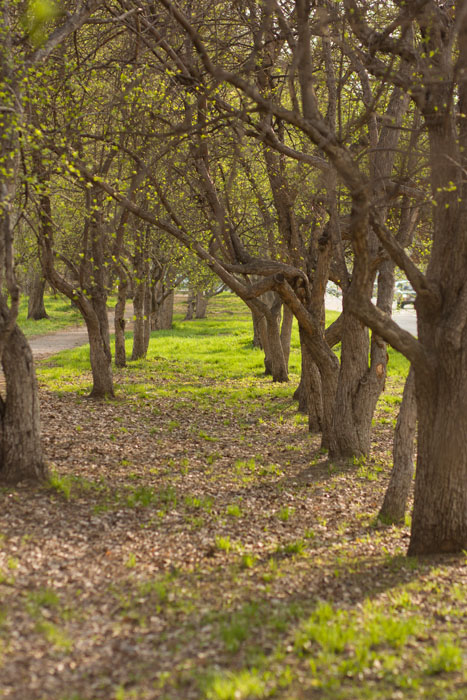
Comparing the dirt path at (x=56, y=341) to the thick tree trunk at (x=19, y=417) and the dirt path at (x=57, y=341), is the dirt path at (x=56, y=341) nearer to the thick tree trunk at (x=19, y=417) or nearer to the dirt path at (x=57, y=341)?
the dirt path at (x=57, y=341)

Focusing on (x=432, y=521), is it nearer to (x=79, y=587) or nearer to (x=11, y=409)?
(x=79, y=587)

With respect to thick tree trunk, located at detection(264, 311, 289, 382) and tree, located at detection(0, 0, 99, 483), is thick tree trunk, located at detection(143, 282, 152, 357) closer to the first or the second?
thick tree trunk, located at detection(264, 311, 289, 382)

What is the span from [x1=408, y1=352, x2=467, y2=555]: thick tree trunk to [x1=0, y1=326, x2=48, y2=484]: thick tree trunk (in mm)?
5247

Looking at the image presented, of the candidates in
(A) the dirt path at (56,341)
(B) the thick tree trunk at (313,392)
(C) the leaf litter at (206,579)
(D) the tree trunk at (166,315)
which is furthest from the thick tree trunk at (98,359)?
(D) the tree trunk at (166,315)

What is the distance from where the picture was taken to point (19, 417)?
8.79m

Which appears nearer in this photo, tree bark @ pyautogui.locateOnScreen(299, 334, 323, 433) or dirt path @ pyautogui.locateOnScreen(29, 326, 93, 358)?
tree bark @ pyautogui.locateOnScreen(299, 334, 323, 433)

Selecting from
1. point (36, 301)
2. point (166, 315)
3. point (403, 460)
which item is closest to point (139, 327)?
point (166, 315)

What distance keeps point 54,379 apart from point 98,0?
39.7 feet

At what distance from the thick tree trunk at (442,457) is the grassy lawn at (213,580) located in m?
0.31

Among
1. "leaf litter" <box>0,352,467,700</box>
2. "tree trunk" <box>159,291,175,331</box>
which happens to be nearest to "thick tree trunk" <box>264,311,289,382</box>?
"leaf litter" <box>0,352,467,700</box>

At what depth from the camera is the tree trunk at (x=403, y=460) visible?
8.87 meters

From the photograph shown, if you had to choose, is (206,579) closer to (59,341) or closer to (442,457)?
(442,457)

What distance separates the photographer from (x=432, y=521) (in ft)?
24.6

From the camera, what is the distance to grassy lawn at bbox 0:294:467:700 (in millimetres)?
4867
